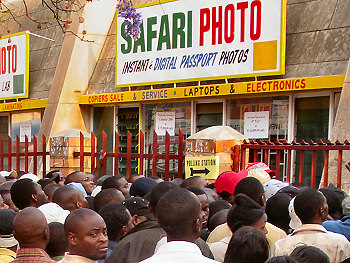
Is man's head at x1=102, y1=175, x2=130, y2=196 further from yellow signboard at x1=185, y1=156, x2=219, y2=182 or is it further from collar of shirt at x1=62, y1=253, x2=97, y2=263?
collar of shirt at x1=62, y1=253, x2=97, y2=263

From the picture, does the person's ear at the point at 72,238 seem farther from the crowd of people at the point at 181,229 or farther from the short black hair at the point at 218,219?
the short black hair at the point at 218,219

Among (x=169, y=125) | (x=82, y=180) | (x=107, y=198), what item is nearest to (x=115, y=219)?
(x=107, y=198)

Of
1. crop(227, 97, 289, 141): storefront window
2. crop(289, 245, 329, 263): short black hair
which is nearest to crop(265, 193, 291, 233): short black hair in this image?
crop(289, 245, 329, 263): short black hair

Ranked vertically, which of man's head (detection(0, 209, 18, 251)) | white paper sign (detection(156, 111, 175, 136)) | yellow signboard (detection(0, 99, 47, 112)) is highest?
yellow signboard (detection(0, 99, 47, 112))

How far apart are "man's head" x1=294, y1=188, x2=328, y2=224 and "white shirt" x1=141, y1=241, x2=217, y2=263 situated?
1.70 metres

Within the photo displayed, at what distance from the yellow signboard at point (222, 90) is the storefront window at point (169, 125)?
0.47 meters

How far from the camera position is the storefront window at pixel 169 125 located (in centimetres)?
1296

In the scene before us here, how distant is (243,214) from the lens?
169 inches

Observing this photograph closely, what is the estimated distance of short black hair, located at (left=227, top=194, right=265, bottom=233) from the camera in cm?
427

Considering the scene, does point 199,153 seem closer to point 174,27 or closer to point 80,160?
point 80,160

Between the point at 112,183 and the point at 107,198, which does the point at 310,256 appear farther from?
the point at 112,183

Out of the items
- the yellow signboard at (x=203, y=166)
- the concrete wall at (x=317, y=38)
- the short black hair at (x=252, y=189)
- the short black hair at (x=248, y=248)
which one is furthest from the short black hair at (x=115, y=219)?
the concrete wall at (x=317, y=38)

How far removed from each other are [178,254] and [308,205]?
1.82 m

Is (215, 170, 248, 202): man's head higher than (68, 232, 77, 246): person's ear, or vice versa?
(215, 170, 248, 202): man's head
